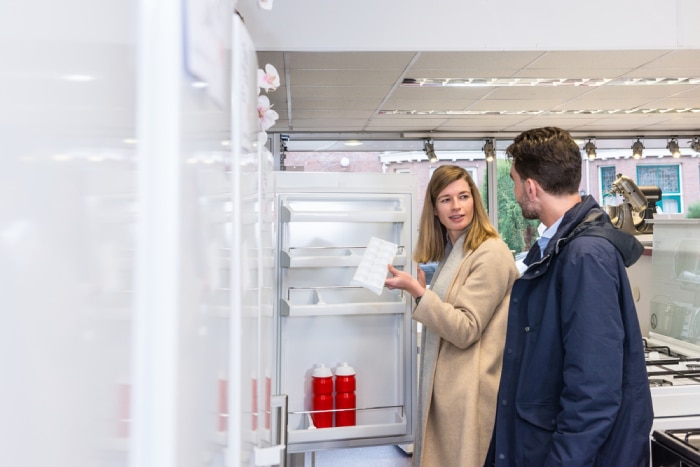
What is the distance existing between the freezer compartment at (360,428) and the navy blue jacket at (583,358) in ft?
2.99

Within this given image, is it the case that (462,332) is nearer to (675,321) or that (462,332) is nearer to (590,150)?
(675,321)

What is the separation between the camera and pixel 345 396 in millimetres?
2518

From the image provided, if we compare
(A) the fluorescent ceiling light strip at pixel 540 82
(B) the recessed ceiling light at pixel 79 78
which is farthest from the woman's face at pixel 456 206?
(A) the fluorescent ceiling light strip at pixel 540 82

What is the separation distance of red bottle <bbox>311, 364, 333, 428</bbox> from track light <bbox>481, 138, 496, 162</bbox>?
5186 mm

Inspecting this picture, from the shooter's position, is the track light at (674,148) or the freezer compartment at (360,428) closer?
the freezer compartment at (360,428)

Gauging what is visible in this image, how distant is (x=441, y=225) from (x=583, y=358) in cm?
119

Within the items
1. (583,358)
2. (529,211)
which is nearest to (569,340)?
(583,358)

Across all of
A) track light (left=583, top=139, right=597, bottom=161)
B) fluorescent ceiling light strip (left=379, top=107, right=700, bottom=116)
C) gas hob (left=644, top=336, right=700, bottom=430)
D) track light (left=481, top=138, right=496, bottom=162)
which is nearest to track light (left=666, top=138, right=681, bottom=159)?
track light (left=583, top=139, right=597, bottom=161)

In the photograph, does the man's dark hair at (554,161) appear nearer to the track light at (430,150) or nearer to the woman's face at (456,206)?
the woman's face at (456,206)

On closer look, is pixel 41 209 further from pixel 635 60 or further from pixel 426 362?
pixel 635 60

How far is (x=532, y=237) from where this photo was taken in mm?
7137

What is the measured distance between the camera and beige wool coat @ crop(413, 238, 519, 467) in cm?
212

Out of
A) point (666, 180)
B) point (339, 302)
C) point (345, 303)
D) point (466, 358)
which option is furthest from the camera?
point (666, 180)

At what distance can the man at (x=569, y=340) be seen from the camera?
1452 millimetres
